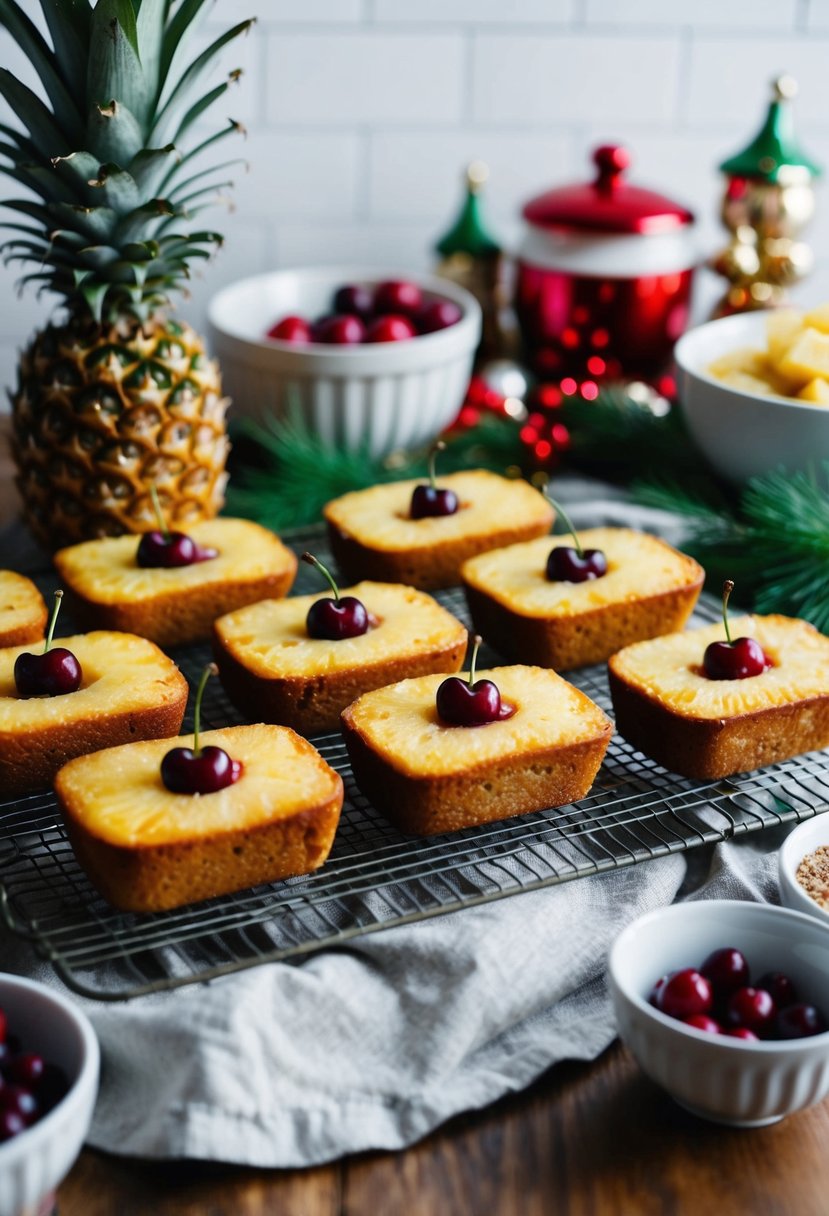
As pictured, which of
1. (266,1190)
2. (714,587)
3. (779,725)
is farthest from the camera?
(714,587)

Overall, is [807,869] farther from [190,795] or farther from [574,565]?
[190,795]

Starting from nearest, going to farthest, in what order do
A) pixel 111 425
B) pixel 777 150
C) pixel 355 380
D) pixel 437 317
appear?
pixel 111 425 < pixel 355 380 < pixel 437 317 < pixel 777 150

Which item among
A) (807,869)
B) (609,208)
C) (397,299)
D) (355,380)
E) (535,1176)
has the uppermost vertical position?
(609,208)

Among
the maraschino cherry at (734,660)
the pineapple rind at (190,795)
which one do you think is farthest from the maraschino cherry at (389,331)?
the pineapple rind at (190,795)

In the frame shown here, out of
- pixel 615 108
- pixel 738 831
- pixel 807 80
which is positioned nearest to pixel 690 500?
pixel 738 831

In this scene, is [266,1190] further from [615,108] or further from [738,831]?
[615,108]

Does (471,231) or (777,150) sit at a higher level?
(777,150)

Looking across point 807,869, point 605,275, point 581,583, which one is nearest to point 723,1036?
point 807,869
